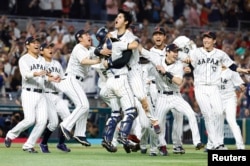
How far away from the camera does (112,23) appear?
27.8 metres

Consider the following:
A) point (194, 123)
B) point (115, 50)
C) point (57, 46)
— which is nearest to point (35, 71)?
point (115, 50)

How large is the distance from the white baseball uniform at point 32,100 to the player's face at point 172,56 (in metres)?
2.57

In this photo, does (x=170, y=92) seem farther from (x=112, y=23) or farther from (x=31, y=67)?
(x=112, y=23)

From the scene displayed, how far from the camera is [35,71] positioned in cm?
1753

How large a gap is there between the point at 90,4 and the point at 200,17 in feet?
14.6

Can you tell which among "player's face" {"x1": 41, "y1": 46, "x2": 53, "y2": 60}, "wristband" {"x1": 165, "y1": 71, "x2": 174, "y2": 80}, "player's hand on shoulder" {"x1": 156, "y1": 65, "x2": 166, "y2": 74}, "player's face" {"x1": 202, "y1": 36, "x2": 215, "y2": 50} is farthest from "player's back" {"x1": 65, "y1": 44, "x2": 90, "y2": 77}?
"player's face" {"x1": 202, "y1": 36, "x2": 215, "y2": 50}

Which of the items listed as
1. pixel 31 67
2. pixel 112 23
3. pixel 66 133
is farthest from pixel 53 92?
pixel 112 23

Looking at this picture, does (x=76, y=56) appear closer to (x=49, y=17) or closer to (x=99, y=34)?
(x=99, y=34)

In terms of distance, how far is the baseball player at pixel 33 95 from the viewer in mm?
17562

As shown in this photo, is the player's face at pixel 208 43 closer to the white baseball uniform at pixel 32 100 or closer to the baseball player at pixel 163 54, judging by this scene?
the baseball player at pixel 163 54

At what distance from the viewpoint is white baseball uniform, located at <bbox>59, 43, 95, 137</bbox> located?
17.9 meters

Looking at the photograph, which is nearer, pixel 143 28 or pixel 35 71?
pixel 35 71

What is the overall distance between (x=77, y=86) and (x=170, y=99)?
6.46 ft

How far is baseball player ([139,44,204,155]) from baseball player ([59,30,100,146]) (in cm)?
144
